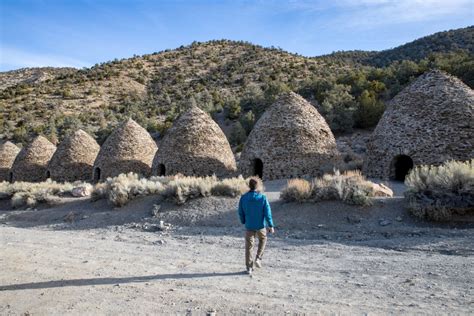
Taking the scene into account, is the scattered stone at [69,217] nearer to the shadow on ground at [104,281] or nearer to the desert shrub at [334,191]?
the desert shrub at [334,191]

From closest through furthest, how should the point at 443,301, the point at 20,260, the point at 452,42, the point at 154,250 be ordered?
the point at 443,301, the point at 20,260, the point at 154,250, the point at 452,42

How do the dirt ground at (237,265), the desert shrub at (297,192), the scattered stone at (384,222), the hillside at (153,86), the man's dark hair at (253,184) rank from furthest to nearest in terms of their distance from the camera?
the hillside at (153,86), the desert shrub at (297,192), the scattered stone at (384,222), the man's dark hair at (253,184), the dirt ground at (237,265)

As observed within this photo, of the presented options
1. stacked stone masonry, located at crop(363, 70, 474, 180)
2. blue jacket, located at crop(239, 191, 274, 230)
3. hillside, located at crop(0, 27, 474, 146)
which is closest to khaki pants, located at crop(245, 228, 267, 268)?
blue jacket, located at crop(239, 191, 274, 230)

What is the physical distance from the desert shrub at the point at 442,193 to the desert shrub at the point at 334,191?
1.02 meters

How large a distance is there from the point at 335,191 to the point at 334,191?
0.03 metres

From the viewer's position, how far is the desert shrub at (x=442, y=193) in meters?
9.75

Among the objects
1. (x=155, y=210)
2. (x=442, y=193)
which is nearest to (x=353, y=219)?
(x=442, y=193)

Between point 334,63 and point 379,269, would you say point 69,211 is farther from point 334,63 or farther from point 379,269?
point 334,63

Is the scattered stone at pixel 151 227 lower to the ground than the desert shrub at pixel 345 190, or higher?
lower

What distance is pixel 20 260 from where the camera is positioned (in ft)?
26.9

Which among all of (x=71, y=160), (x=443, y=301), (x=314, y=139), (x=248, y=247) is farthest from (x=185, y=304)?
(x=71, y=160)

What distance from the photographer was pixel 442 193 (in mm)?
10008

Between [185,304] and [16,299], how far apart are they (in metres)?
2.37

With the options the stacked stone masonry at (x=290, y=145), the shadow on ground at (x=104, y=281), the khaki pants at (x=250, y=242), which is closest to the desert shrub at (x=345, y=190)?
the stacked stone masonry at (x=290, y=145)
